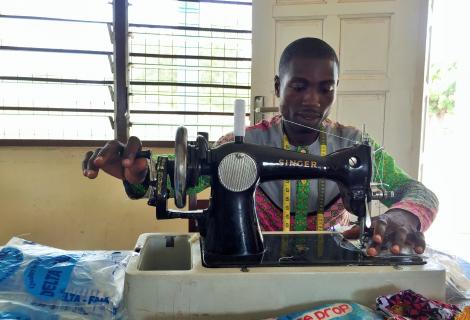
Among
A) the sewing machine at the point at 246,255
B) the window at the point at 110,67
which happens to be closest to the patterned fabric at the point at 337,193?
the sewing machine at the point at 246,255

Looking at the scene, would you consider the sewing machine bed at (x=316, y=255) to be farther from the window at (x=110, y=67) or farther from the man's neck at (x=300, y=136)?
the window at (x=110, y=67)

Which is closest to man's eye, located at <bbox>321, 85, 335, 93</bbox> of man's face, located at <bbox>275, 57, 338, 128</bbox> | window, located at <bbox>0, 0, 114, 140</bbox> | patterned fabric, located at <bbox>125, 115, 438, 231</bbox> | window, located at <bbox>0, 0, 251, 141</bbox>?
man's face, located at <bbox>275, 57, 338, 128</bbox>

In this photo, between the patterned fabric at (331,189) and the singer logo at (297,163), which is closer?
the singer logo at (297,163)

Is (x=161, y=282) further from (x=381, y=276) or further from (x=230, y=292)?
(x=381, y=276)

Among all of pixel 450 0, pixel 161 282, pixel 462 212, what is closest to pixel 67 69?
pixel 161 282

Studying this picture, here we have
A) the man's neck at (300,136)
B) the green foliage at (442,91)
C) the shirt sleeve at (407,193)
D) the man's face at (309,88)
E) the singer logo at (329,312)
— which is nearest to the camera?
the singer logo at (329,312)

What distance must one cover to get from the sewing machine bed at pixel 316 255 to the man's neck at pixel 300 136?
0.37 metres

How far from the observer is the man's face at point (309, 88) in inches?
40.7

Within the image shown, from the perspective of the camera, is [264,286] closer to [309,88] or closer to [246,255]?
[246,255]

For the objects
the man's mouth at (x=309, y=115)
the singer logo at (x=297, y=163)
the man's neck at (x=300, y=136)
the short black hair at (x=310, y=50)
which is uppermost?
the short black hair at (x=310, y=50)

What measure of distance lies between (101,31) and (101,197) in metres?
1.02

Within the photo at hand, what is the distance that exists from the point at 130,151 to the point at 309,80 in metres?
0.50

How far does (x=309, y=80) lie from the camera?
104 cm

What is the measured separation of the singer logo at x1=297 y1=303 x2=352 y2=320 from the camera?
23.6 inches
